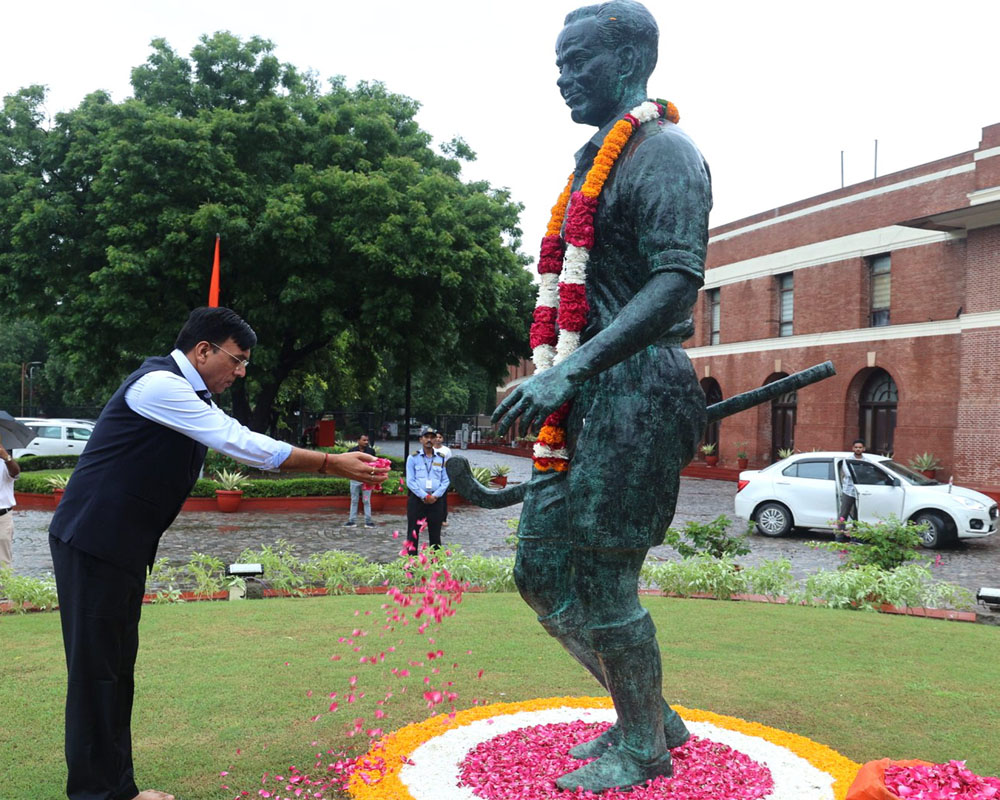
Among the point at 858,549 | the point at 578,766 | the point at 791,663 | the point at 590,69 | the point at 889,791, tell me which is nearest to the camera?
the point at 889,791

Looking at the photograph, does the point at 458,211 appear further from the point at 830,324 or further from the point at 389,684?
the point at 389,684

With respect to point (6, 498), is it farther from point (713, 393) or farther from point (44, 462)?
point (713, 393)

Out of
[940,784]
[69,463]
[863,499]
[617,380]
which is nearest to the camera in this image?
[940,784]

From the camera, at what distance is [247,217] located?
2056 cm

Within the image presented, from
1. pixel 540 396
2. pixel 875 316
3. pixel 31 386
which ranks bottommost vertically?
pixel 540 396

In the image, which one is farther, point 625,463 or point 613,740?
point 613,740

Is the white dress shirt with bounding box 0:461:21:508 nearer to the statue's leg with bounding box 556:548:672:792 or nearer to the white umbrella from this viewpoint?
the white umbrella

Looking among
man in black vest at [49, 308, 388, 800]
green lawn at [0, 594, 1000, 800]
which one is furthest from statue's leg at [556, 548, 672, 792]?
green lawn at [0, 594, 1000, 800]

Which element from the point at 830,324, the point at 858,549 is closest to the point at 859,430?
the point at 830,324

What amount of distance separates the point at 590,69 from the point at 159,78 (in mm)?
22601

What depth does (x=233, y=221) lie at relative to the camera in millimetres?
19688

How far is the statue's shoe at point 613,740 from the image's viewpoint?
138 inches

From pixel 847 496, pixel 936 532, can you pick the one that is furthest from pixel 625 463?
pixel 936 532

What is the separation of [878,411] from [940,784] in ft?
87.2
